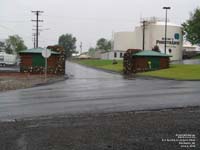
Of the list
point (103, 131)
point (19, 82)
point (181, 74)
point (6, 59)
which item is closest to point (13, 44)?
point (6, 59)

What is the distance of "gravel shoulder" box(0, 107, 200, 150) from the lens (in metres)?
8.27

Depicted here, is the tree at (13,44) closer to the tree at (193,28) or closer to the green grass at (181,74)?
the tree at (193,28)

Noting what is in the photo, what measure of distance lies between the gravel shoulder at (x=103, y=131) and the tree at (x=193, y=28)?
92.3m

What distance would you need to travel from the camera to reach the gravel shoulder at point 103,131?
8273mm

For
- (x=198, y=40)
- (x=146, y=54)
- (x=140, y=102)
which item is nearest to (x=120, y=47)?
(x=198, y=40)

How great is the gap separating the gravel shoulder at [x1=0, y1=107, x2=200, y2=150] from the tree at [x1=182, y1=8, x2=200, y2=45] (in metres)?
92.3

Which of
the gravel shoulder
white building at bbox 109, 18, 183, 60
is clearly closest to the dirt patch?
the gravel shoulder

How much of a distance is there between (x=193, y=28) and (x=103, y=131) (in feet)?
315

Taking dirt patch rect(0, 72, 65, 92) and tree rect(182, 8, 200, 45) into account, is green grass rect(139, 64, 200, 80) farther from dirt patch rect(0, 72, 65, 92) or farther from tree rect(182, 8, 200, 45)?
tree rect(182, 8, 200, 45)

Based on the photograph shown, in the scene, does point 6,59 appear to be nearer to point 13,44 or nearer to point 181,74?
point 181,74

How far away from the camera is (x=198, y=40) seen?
10269 centimetres

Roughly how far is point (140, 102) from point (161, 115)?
4.04m

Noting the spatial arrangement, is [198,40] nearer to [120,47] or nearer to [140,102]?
[120,47]

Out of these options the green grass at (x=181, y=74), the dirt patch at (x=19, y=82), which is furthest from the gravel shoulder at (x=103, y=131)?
the green grass at (x=181, y=74)
